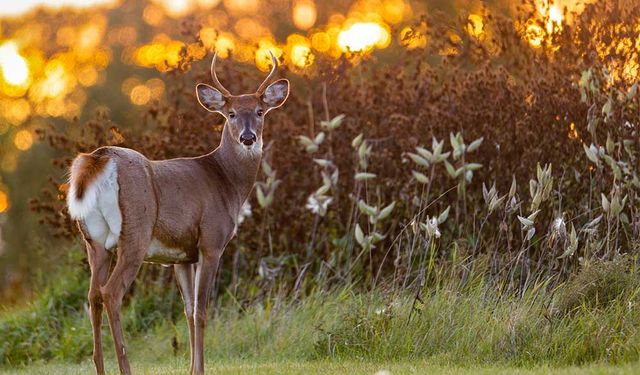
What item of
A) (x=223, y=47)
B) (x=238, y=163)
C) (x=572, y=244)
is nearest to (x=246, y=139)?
(x=238, y=163)

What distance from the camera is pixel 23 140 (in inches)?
1007

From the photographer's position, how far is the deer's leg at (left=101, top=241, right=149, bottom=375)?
7.73 metres

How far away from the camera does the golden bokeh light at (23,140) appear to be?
82.2 feet

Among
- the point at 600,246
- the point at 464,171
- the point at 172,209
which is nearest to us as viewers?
the point at 172,209

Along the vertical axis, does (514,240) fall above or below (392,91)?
below

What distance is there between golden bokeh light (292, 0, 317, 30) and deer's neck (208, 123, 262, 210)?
65.3ft

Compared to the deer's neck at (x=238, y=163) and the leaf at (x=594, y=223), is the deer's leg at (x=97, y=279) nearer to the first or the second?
the deer's neck at (x=238, y=163)

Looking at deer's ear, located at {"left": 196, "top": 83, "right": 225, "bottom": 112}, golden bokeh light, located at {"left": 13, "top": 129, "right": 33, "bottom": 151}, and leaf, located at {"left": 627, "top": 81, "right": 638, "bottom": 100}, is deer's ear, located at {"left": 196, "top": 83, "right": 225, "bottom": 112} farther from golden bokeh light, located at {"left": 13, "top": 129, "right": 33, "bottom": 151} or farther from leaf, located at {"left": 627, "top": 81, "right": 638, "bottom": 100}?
golden bokeh light, located at {"left": 13, "top": 129, "right": 33, "bottom": 151}

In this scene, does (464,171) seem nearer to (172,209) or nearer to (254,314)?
(254,314)

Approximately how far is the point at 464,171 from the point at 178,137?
11.0ft

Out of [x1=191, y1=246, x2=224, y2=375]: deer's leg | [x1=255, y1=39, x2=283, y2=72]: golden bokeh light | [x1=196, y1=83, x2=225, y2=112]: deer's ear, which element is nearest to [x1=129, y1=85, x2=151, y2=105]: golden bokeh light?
[x1=255, y1=39, x2=283, y2=72]: golden bokeh light

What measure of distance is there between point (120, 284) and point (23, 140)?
18557 millimetres

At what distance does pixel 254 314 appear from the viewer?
10.5 m

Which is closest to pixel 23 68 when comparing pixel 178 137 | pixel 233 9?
pixel 233 9
